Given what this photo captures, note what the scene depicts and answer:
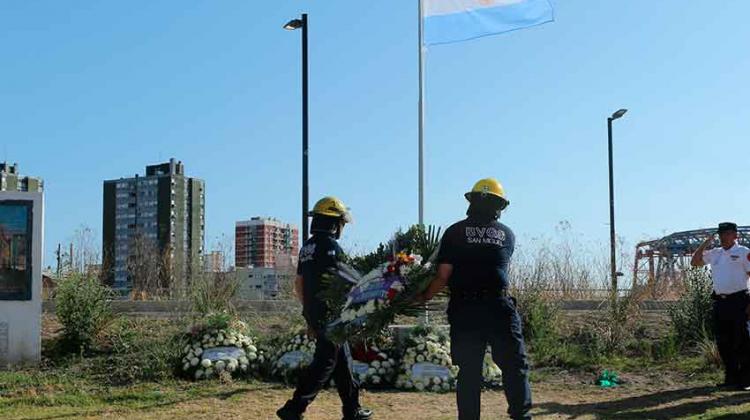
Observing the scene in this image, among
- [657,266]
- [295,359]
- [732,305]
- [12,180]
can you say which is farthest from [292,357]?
[12,180]

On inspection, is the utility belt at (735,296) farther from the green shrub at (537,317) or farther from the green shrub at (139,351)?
the green shrub at (139,351)

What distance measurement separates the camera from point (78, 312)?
1136 cm

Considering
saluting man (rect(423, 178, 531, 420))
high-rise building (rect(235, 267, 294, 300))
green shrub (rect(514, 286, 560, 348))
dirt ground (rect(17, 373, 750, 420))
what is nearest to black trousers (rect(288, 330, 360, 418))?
dirt ground (rect(17, 373, 750, 420))

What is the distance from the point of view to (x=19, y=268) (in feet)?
36.5

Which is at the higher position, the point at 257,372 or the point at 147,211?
the point at 147,211

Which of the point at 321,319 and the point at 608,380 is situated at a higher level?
the point at 321,319

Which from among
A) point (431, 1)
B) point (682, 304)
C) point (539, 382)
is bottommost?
point (539, 382)

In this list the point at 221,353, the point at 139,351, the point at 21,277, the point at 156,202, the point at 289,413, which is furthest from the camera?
the point at 156,202

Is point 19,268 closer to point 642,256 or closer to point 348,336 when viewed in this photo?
point 348,336

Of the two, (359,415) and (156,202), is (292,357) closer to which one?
(359,415)

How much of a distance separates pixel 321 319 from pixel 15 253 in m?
5.91

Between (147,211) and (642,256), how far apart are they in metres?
77.7

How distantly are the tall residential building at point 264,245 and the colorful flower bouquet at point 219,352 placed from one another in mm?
A: 4030

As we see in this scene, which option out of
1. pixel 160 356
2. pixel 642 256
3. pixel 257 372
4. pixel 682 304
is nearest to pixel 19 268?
pixel 160 356
